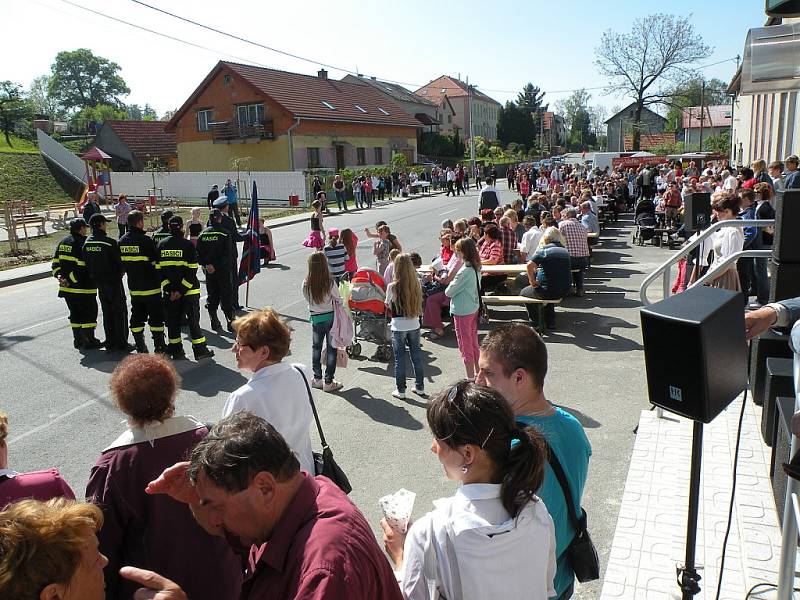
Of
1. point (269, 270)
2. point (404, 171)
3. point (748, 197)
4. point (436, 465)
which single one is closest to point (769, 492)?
point (436, 465)

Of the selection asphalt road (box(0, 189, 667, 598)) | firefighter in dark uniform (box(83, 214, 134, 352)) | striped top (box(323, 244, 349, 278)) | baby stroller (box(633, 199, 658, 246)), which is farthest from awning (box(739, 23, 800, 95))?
baby stroller (box(633, 199, 658, 246))

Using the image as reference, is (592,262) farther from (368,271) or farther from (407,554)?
(407,554)

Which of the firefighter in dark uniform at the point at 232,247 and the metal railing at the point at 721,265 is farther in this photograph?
the firefighter in dark uniform at the point at 232,247

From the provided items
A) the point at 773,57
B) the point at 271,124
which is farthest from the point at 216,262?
the point at 271,124

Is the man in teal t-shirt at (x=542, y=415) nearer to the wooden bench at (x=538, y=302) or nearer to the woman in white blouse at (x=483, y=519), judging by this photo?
the woman in white blouse at (x=483, y=519)

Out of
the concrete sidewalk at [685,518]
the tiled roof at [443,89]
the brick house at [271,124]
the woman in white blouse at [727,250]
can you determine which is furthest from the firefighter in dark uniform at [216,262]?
the tiled roof at [443,89]

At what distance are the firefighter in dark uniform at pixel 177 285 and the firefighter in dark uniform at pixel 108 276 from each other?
741mm

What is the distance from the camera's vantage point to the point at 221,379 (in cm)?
768

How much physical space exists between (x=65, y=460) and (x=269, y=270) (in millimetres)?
9562

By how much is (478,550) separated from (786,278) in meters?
4.70

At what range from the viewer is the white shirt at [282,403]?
11.6 ft

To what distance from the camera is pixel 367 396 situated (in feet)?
23.1

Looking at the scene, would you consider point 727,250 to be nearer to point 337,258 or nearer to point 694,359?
point 337,258

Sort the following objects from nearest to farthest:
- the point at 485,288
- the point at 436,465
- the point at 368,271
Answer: the point at 436,465 < the point at 368,271 < the point at 485,288
